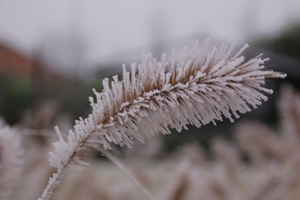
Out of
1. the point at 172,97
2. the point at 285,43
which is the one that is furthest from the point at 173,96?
the point at 285,43

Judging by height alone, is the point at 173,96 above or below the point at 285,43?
above

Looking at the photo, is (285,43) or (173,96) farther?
(285,43)

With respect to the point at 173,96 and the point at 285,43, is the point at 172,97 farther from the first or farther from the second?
the point at 285,43

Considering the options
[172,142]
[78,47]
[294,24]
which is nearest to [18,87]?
[78,47]

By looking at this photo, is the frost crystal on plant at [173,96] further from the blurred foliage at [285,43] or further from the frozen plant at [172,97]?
the blurred foliage at [285,43]

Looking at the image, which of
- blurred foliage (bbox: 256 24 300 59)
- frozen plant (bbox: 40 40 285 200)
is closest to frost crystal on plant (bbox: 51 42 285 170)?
frozen plant (bbox: 40 40 285 200)

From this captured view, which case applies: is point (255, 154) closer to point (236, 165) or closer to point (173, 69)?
point (236, 165)

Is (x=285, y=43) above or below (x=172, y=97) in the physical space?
below

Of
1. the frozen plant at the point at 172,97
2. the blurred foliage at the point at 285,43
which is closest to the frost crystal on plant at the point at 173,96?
the frozen plant at the point at 172,97
